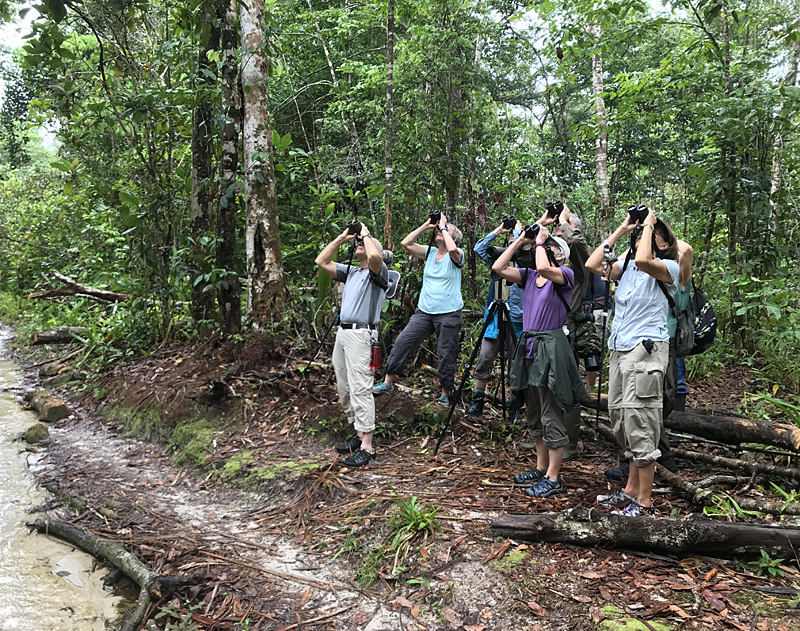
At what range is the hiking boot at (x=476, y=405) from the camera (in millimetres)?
5977

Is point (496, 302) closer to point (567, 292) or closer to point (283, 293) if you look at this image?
point (567, 292)

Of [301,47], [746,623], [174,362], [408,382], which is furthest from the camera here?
[301,47]

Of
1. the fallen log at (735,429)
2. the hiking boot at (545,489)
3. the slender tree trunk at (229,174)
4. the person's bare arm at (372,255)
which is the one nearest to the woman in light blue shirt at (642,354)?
the hiking boot at (545,489)

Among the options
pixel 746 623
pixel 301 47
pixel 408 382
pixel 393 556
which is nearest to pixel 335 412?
pixel 408 382

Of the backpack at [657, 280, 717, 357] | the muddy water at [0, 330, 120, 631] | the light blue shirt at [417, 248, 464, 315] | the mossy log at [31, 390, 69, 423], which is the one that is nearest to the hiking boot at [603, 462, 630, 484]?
the backpack at [657, 280, 717, 357]

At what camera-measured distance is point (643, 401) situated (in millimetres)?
3756

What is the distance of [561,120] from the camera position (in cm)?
1903

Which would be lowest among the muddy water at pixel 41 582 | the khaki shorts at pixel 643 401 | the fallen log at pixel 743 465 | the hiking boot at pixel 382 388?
the muddy water at pixel 41 582

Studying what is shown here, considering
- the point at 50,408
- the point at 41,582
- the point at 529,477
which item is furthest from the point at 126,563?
the point at 50,408

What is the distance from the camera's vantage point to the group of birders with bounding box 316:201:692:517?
3.80 meters

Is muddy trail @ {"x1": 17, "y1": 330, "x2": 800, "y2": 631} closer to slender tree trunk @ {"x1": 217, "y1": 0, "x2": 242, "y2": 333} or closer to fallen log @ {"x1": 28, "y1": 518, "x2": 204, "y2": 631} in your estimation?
fallen log @ {"x1": 28, "y1": 518, "x2": 204, "y2": 631}

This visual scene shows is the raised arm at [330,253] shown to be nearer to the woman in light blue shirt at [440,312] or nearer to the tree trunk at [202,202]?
the woman in light blue shirt at [440,312]

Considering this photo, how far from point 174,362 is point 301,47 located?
746 centimetres

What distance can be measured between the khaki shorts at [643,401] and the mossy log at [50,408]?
753cm
